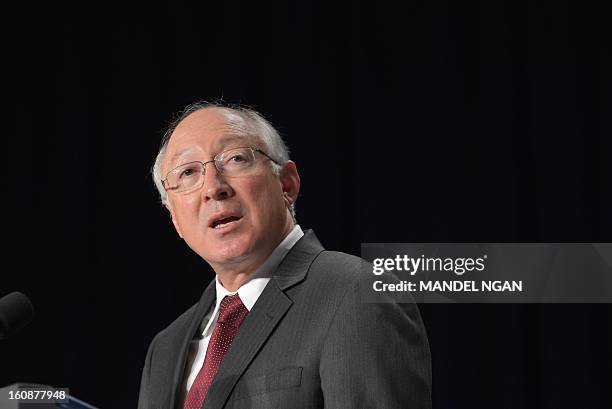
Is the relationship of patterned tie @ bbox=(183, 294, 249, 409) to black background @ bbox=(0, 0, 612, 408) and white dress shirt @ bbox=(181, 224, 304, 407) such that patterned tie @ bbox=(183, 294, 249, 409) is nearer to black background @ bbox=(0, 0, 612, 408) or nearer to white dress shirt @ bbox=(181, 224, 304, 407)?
white dress shirt @ bbox=(181, 224, 304, 407)

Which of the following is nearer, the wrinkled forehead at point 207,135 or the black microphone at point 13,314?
the black microphone at point 13,314

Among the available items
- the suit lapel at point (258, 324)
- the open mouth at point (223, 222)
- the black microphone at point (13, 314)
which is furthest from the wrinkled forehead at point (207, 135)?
the black microphone at point (13, 314)

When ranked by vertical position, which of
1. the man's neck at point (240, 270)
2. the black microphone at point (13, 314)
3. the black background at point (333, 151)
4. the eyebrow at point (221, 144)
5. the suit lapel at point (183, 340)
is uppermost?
the black background at point (333, 151)

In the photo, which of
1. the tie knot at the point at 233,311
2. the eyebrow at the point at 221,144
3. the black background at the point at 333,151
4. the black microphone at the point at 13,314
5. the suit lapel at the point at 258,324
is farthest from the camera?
the black background at the point at 333,151

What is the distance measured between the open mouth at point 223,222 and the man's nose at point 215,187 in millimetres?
40

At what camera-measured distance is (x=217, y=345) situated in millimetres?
1478

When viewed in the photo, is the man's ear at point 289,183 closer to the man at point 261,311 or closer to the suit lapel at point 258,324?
the man at point 261,311

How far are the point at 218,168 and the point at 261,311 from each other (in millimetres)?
305

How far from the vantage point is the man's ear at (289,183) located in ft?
5.54

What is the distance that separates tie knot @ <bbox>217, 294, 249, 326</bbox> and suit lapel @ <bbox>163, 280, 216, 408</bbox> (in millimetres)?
97

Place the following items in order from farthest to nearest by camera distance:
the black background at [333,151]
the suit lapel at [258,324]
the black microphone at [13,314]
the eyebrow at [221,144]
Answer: the black background at [333,151] < the eyebrow at [221,144] < the suit lapel at [258,324] < the black microphone at [13,314]

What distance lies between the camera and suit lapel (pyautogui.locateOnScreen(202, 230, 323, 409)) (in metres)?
1.36

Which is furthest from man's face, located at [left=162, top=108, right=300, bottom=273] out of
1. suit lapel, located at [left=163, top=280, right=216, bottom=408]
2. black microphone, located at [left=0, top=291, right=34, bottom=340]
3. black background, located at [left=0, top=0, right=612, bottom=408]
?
black background, located at [left=0, top=0, right=612, bottom=408]

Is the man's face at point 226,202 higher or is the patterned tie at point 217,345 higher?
the man's face at point 226,202
